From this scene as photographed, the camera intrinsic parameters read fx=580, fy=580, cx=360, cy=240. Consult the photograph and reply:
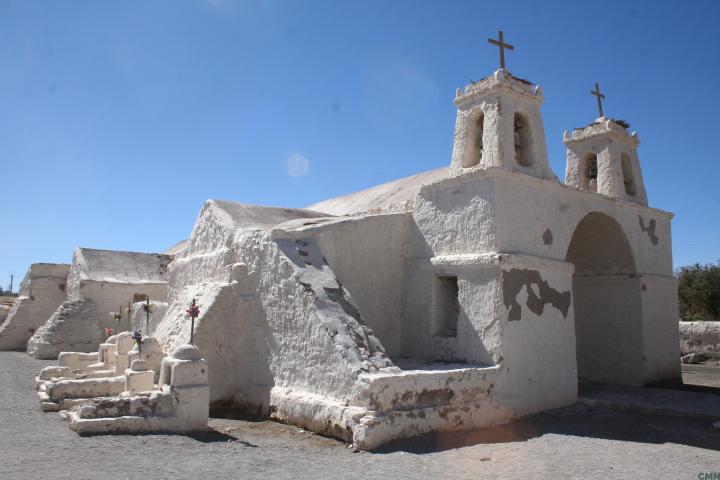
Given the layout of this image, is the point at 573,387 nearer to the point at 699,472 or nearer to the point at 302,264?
the point at 699,472

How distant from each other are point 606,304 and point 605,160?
122 inches

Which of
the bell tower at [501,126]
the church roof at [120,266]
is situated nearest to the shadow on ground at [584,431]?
the bell tower at [501,126]

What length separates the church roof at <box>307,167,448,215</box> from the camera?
18469 millimetres

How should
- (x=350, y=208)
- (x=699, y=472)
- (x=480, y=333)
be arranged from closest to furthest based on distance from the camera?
(x=699, y=472) < (x=480, y=333) < (x=350, y=208)

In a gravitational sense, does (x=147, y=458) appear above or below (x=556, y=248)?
below

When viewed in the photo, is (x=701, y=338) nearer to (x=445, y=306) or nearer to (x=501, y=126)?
(x=445, y=306)

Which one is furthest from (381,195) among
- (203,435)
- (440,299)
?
(203,435)

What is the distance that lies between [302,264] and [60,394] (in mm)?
4279

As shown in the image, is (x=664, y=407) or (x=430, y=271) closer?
(x=664, y=407)

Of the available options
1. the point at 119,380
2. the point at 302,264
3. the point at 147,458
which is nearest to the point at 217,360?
the point at 119,380

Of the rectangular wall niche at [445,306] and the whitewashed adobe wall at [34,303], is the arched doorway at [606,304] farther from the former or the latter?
the whitewashed adobe wall at [34,303]

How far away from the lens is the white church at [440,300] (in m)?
7.83

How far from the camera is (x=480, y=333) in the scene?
29.4 ft

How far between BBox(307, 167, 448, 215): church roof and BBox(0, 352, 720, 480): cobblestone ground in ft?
35.1
